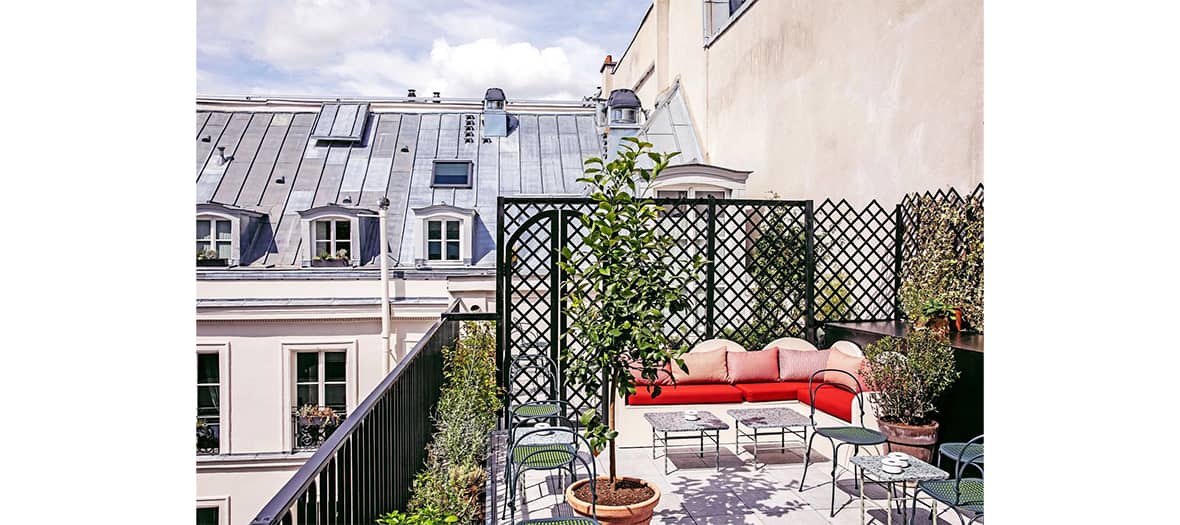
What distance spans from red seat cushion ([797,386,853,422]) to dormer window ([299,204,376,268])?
8216mm

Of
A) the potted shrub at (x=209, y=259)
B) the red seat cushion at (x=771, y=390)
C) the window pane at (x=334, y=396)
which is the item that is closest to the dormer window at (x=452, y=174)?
the potted shrub at (x=209, y=259)

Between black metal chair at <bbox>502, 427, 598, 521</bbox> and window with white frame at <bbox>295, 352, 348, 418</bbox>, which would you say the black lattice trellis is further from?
window with white frame at <bbox>295, 352, 348, 418</bbox>

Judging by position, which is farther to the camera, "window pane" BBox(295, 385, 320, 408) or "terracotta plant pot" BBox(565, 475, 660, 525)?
"window pane" BBox(295, 385, 320, 408)

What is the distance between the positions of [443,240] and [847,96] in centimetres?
693

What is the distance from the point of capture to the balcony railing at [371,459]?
6.47ft

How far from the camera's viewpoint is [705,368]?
6375mm

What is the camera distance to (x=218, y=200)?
12.6 meters

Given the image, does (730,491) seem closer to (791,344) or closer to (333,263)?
(791,344)

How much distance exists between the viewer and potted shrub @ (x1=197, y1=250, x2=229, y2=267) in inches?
448

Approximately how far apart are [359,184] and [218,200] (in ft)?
8.08

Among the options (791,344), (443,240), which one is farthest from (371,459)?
(443,240)

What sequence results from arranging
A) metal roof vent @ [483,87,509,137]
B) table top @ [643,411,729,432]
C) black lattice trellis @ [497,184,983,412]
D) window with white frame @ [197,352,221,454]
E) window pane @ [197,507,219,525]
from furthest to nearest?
metal roof vent @ [483,87,509,137]
window pane @ [197,507,219,525]
window with white frame @ [197,352,221,454]
black lattice trellis @ [497,184,983,412]
table top @ [643,411,729,432]

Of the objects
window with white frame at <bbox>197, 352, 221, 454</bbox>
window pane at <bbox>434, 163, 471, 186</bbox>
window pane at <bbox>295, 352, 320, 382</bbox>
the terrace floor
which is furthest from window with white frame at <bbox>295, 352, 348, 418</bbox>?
the terrace floor

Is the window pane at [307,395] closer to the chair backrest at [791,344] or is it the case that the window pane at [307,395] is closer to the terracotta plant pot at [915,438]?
the chair backrest at [791,344]
